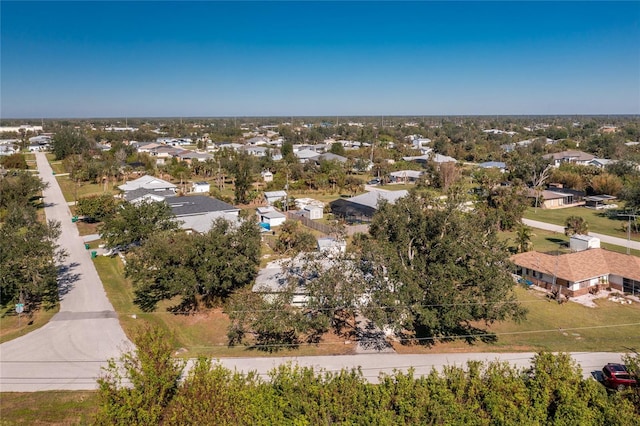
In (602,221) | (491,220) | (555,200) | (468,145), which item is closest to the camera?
(491,220)

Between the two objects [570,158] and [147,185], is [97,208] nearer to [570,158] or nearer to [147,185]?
[147,185]

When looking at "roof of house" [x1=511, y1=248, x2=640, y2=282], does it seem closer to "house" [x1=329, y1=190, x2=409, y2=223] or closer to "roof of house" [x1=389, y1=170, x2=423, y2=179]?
"house" [x1=329, y1=190, x2=409, y2=223]

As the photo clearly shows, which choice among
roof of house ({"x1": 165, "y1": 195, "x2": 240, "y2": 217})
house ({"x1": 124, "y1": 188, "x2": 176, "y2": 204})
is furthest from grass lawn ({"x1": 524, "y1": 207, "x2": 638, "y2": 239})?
house ({"x1": 124, "y1": 188, "x2": 176, "y2": 204})

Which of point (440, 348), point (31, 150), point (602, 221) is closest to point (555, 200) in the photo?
point (602, 221)

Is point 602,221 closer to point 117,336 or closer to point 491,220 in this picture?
point 491,220

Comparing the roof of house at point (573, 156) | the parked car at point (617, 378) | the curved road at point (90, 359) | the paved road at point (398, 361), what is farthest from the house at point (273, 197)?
the roof of house at point (573, 156)

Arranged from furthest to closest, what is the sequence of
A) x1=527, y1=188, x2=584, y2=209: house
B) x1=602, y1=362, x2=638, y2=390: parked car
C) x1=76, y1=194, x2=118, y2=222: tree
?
x1=527, y1=188, x2=584, y2=209: house, x1=76, y1=194, x2=118, y2=222: tree, x1=602, y1=362, x2=638, y2=390: parked car
